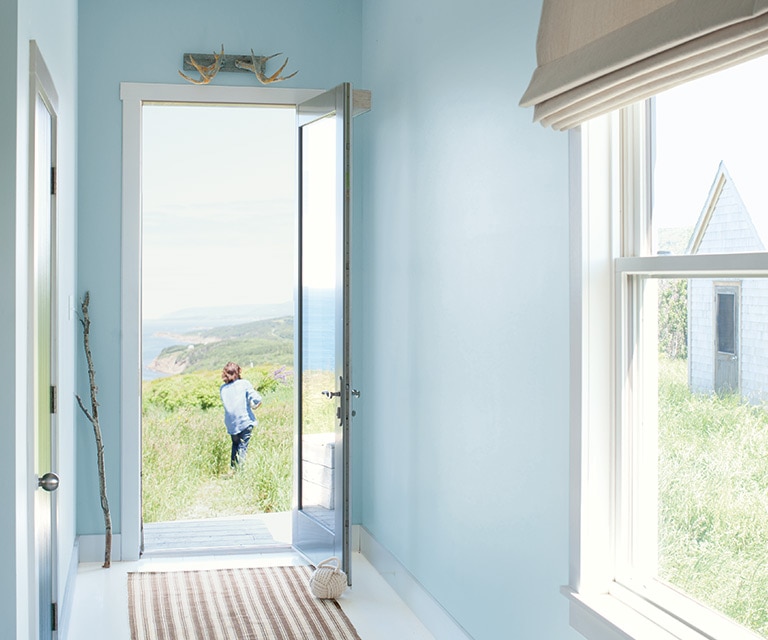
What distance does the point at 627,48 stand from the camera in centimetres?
176

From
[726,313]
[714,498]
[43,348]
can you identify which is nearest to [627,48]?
[726,313]

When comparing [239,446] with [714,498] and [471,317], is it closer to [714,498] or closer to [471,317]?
[471,317]

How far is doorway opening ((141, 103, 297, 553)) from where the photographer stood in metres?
7.17

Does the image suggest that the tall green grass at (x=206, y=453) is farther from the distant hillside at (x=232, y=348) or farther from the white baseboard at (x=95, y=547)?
the white baseboard at (x=95, y=547)

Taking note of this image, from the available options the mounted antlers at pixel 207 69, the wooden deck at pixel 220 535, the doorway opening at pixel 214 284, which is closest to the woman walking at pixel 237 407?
the doorway opening at pixel 214 284

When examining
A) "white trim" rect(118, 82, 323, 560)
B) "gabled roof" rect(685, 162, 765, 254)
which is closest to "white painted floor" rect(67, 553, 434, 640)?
"white trim" rect(118, 82, 323, 560)

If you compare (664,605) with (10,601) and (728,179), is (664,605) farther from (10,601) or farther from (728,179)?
(10,601)

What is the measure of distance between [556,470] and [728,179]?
1.01 meters

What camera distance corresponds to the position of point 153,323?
743 centimetres

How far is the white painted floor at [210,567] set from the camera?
362 cm

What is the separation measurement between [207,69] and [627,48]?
332 centimetres

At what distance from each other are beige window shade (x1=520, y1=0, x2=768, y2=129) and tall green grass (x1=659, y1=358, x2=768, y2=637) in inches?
24.2

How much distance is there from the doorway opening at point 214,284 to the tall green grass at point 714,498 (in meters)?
5.27

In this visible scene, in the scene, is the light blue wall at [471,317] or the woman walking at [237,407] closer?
the light blue wall at [471,317]
